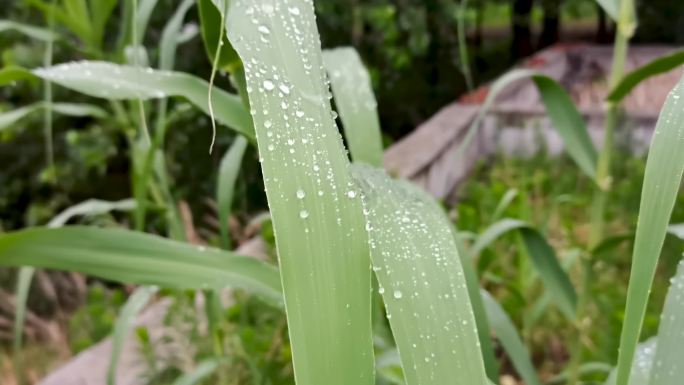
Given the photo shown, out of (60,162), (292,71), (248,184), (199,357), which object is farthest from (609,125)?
(60,162)

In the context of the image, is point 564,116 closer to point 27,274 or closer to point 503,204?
point 503,204

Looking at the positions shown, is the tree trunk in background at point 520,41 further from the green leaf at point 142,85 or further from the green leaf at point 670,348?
the green leaf at point 670,348

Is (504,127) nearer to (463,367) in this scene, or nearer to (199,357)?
(199,357)

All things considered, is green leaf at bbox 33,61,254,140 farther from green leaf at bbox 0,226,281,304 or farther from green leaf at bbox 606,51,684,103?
green leaf at bbox 606,51,684,103

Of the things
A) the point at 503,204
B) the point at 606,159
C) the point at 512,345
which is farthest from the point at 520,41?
the point at 512,345

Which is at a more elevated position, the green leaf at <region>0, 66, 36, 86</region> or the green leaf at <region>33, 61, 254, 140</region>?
the green leaf at <region>0, 66, 36, 86</region>

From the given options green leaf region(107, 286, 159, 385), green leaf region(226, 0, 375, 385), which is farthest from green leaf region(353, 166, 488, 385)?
green leaf region(107, 286, 159, 385)
